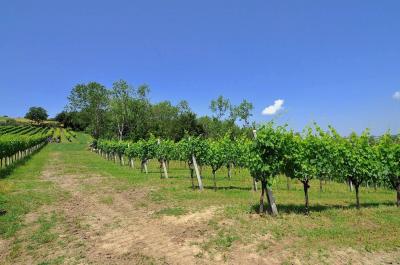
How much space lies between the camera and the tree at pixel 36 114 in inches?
7018

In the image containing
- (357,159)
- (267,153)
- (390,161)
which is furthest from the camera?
(390,161)

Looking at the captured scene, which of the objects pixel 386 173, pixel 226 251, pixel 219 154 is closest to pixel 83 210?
pixel 226 251

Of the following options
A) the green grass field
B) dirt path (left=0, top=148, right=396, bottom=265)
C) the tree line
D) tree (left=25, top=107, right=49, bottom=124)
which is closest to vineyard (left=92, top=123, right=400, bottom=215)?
the green grass field

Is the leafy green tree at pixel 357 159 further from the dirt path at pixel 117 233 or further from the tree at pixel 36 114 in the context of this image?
the tree at pixel 36 114

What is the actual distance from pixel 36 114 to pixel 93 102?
4486 inches

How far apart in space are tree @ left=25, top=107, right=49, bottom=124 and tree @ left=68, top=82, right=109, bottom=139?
347 ft

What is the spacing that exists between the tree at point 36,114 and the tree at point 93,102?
106m

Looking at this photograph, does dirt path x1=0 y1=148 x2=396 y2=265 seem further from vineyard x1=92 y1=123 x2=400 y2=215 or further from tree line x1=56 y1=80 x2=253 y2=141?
tree line x1=56 y1=80 x2=253 y2=141

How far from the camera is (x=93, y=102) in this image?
273 ft

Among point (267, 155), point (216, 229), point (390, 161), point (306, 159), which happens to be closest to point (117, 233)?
point (216, 229)

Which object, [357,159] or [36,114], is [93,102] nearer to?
[357,159]

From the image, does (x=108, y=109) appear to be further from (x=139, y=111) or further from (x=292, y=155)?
(x=292, y=155)

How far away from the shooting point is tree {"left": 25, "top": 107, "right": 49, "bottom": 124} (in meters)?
178

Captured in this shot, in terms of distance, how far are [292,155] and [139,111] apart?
70308mm
